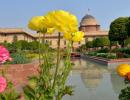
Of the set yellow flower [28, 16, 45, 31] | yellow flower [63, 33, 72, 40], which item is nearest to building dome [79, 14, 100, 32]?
yellow flower [63, 33, 72, 40]

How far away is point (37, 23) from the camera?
1740mm

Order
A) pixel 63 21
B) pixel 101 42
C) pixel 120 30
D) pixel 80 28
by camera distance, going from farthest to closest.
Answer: pixel 80 28, pixel 101 42, pixel 120 30, pixel 63 21

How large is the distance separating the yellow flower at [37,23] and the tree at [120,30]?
36724 mm

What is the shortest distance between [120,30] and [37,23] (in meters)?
37.7

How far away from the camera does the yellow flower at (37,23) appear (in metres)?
1.72

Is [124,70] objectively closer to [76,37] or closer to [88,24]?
[76,37]

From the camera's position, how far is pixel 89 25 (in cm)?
7594

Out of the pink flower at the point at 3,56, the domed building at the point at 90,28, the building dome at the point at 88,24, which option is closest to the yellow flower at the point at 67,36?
the pink flower at the point at 3,56

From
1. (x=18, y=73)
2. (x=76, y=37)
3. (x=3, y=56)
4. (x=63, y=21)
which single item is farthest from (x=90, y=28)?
(x=63, y=21)

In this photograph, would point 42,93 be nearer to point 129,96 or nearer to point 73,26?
point 73,26

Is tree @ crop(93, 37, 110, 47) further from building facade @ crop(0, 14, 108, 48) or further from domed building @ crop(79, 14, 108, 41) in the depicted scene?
domed building @ crop(79, 14, 108, 41)

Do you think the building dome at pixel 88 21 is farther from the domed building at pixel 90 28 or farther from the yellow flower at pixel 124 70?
the yellow flower at pixel 124 70

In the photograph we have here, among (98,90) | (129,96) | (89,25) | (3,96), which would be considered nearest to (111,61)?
(98,90)

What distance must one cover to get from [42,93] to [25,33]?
59749 millimetres
